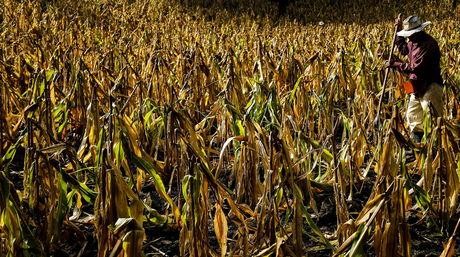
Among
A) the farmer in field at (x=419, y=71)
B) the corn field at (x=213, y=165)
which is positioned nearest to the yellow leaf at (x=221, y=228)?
the corn field at (x=213, y=165)

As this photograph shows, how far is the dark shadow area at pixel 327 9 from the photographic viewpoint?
1075cm

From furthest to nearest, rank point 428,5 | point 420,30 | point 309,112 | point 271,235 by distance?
point 428,5 < point 420,30 < point 309,112 < point 271,235

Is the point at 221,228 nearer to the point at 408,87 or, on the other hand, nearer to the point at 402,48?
the point at 408,87

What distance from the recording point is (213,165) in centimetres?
306

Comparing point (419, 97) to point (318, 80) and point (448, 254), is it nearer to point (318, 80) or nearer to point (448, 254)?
point (318, 80)

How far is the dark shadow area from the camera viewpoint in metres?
10.8

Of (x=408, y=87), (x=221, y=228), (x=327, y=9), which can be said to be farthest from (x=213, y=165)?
(x=327, y=9)

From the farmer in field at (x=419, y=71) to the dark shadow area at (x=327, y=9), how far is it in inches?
259

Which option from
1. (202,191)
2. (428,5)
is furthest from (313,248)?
(428,5)

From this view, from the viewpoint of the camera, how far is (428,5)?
12094 millimetres

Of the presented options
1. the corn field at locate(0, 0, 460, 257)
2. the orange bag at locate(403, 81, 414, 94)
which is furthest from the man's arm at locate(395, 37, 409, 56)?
the orange bag at locate(403, 81, 414, 94)

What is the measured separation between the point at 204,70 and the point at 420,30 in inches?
62.8

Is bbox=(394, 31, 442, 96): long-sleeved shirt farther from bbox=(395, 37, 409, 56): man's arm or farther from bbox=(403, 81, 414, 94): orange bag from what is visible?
bbox=(395, 37, 409, 56): man's arm

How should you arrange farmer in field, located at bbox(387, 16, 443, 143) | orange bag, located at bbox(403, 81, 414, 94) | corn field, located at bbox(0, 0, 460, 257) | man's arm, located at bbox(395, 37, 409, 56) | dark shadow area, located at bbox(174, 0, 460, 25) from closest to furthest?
corn field, located at bbox(0, 0, 460, 257), farmer in field, located at bbox(387, 16, 443, 143), orange bag, located at bbox(403, 81, 414, 94), man's arm, located at bbox(395, 37, 409, 56), dark shadow area, located at bbox(174, 0, 460, 25)
